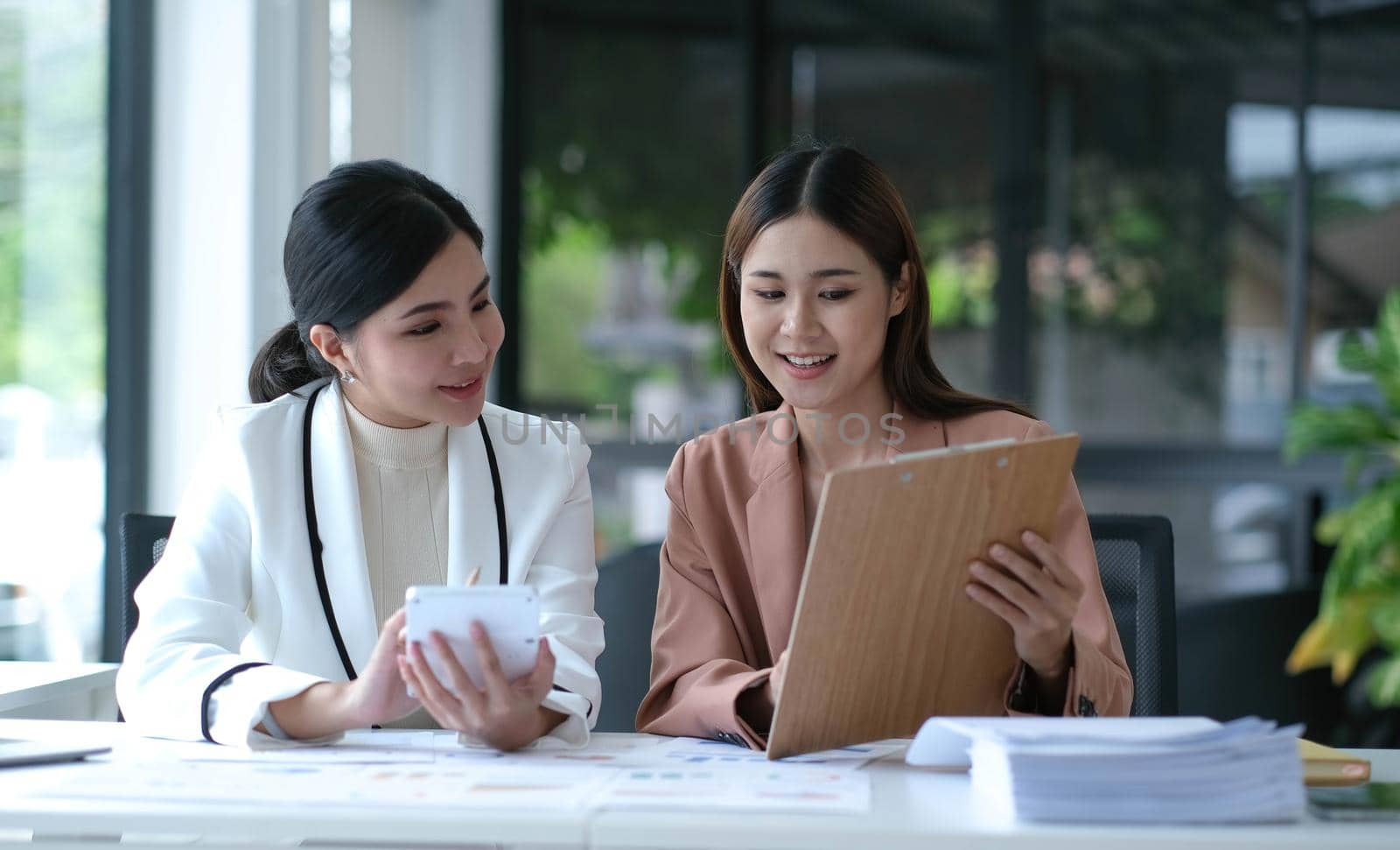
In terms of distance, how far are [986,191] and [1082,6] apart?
0.69 m

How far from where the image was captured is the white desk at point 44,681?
1.77m

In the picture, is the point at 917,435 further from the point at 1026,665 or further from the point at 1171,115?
the point at 1171,115

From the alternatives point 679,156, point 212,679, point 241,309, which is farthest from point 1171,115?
point 212,679

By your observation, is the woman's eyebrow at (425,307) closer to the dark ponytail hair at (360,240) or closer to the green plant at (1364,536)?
the dark ponytail hair at (360,240)

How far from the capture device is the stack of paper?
3.77ft

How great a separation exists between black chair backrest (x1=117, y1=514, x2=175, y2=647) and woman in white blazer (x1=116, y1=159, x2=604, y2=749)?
227mm

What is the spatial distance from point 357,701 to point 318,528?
345 millimetres

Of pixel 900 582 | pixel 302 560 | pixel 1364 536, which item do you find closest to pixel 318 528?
pixel 302 560

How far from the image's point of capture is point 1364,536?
3555mm

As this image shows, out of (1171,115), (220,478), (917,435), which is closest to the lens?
(220,478)

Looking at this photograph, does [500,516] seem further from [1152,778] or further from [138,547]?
[1152,778]

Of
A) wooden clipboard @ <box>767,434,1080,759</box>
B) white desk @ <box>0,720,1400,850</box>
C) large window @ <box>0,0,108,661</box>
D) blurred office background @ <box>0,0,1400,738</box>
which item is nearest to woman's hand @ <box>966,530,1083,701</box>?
wooden clipboard @ <box>767,434,1080,759</box>

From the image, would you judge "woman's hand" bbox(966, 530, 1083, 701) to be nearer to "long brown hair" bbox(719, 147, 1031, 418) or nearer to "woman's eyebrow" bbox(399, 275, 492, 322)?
"long brown hair" bbox(719, 147, 1031, 418)

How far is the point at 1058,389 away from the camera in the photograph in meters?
4.73
